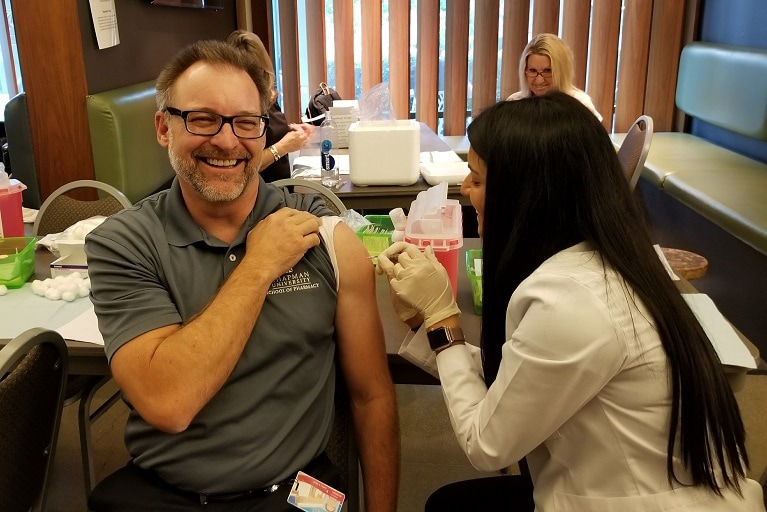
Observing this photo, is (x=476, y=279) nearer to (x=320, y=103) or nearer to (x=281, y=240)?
(x=281, y=240)

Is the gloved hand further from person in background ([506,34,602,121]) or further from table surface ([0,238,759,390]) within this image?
person in background ([506,34,602,121])

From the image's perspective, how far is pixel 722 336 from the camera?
1552 mm

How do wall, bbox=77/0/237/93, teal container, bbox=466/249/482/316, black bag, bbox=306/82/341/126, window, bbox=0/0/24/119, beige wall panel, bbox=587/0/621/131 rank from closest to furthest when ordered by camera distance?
teal container, bbox=466/249/482/316 → wall, bbox=77/0/237/93 → black bag, bbox=306/82/341/126 → window, bbox=0/0/24/119 → beige wall panel, bbox=587/0/621/131

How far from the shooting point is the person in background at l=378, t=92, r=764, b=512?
3.61ft

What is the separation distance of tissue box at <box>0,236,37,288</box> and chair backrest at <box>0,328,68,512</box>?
799mm

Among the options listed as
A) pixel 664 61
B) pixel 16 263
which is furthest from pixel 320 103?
pixel 16 263

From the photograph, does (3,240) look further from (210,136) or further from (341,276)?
(341,276)

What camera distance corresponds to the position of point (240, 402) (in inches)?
53.4

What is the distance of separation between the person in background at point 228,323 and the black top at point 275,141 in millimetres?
1891

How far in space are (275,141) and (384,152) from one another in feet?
2.42

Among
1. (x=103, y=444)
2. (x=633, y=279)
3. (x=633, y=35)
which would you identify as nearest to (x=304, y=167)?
(x=103, y=444)

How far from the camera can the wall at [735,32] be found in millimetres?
4301

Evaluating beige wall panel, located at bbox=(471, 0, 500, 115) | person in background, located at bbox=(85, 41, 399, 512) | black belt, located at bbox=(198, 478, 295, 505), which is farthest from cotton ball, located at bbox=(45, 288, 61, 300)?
beige wall panel, located at bbox=(471, 0, 500, 115)

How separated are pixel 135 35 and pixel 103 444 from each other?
7.33ft
